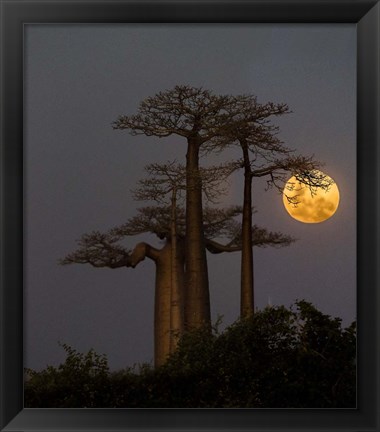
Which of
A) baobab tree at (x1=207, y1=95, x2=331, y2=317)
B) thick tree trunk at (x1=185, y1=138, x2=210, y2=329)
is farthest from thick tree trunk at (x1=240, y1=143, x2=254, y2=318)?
thick tree trunk at (x1=185, y1=138, x2=210, y2=329)

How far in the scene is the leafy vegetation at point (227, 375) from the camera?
1.96m

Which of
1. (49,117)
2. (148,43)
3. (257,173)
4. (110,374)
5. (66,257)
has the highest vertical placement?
(148,43)

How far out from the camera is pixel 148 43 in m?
1.97

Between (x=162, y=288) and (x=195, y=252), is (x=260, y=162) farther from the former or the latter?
(x=162, y=288)

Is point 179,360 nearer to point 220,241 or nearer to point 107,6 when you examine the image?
point 220,241

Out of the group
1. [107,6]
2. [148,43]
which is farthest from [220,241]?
[107,6]

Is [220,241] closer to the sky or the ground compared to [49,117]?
closer to the ground

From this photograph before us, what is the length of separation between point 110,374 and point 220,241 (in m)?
0.53

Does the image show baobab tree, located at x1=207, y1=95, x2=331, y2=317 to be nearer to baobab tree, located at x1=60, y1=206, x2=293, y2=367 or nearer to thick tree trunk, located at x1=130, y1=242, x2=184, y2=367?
baobab tree, located at x1=60, y1=206, x2=293, y2=367

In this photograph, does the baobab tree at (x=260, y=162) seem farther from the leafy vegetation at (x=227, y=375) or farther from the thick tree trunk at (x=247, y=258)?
the leafy vegetation at (x=227, y=375)

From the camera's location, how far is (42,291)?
196 cm

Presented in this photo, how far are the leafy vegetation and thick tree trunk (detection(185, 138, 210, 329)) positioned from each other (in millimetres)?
59

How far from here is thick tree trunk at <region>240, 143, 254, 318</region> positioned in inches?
76.8

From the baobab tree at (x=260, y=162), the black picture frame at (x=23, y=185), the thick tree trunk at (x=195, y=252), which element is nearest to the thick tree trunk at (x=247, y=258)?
the baobab tree at (x=260, y=162)
